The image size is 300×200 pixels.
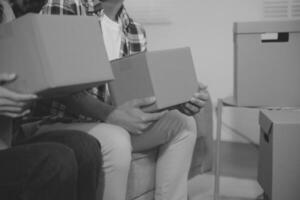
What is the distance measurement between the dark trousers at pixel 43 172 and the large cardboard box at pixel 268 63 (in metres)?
0.76

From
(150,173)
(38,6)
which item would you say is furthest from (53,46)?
(150,173)

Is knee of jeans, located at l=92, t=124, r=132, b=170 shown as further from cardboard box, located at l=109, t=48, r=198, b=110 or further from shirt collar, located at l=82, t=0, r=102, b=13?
shirt collar, located at l=82, t=0, r=102, b=13

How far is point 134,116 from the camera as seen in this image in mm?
1303

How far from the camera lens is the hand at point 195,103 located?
1.43 metres

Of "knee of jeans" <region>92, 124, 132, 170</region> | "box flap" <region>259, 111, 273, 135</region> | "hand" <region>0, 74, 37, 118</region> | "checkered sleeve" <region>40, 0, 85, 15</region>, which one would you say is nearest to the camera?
"hand" <region>0, 74, 37, 118</region>

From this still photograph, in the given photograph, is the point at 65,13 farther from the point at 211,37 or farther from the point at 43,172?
the point at 211,37

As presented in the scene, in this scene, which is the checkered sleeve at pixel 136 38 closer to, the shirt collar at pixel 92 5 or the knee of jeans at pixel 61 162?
the shirt collar at pixel 92 5

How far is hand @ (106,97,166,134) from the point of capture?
1.28m

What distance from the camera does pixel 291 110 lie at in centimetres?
156

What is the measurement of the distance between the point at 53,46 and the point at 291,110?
98cm

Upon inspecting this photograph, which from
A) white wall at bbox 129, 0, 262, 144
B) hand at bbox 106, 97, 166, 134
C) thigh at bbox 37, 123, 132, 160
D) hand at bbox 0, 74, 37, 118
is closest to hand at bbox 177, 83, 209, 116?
hand at bbox 106, 97, 166, 134

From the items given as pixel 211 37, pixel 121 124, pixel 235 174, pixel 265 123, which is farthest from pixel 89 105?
pixel 235 174

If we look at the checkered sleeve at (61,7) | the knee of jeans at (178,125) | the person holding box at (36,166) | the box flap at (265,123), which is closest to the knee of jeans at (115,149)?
the person holding box at (36,166)

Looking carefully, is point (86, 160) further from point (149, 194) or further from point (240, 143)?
point (240, 143)
